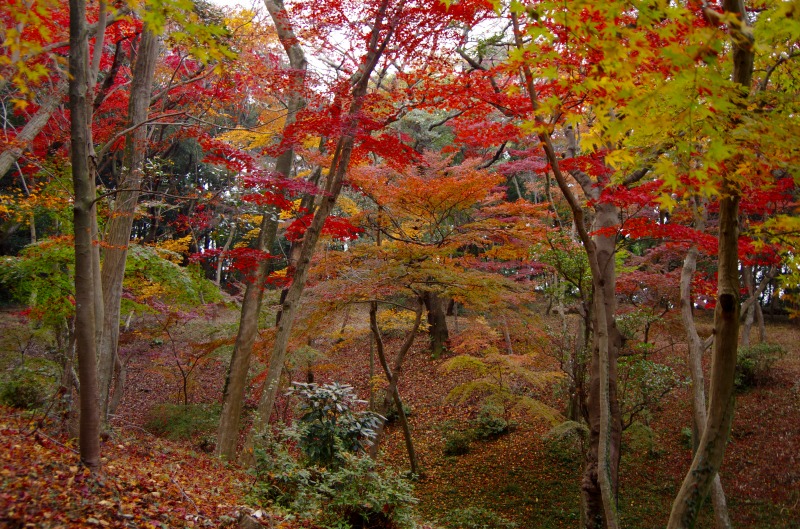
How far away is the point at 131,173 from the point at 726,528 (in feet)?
30.0

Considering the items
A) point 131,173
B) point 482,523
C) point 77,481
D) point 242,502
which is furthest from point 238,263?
point 482,523

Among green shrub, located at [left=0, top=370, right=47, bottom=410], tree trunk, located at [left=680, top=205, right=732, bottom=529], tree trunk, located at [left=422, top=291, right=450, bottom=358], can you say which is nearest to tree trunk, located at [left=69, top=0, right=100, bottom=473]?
green shrub, located at [left=0, top=370, right=47, bottom=410]

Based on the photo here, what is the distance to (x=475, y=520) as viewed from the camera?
27.5 feet

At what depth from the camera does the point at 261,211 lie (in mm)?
7645

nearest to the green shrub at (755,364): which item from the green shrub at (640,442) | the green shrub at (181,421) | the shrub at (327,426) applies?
the green shrub at (640,442)

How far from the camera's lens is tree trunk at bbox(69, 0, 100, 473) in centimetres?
341

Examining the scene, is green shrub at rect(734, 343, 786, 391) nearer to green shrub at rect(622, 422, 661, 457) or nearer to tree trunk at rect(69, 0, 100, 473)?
green shrub at rect(622, 422, 661, 457)

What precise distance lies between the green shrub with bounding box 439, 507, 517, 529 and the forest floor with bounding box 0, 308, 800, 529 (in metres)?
0.30

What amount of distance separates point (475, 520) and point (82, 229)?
24.5 feet

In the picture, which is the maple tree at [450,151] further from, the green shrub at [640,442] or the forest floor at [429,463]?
the green shrub at [640,442]

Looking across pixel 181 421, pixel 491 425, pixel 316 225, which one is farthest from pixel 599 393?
pixel 181 421

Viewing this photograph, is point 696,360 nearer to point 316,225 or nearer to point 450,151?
point 450,151

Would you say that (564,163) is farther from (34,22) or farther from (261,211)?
(34,22)

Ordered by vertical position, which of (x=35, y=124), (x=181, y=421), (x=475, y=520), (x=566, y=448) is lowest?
(x=475, y=520)
